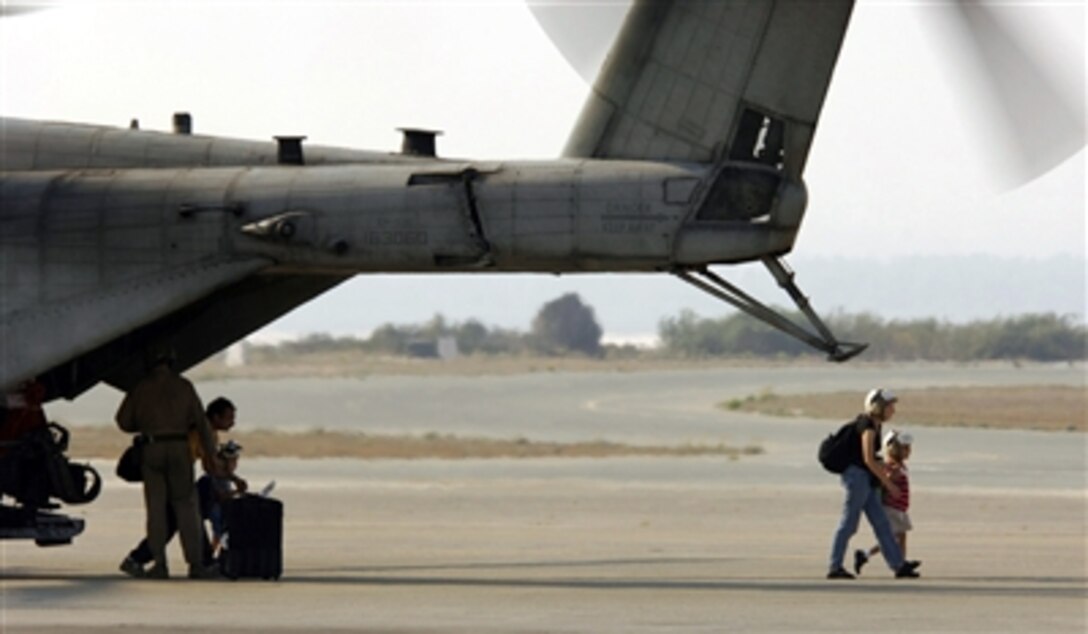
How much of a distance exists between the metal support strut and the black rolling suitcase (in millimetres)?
3871

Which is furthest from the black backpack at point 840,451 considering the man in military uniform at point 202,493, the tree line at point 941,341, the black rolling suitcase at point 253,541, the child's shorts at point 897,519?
the tree line at point 941,341

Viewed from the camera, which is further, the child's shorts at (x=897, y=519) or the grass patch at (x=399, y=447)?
the grass patch at (x=399, y=447)

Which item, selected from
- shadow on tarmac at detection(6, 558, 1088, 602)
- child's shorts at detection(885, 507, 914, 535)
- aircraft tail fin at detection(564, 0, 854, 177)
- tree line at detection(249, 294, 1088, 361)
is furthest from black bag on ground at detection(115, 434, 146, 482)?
tree line at detection(249, 294, 1088, 361)

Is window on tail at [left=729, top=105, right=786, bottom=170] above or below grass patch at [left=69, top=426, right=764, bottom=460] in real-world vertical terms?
above

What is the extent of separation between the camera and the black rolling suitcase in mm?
19156

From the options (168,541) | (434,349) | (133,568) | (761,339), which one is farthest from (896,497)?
(761,339)

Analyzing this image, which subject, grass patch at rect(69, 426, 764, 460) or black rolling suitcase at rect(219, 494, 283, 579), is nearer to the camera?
black rolling suitcase at rect(219, 494, 283, 579)

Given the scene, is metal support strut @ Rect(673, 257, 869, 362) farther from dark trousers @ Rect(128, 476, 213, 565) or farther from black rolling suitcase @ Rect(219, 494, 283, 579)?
dark trousers @ Rect(128, 476, 213, 565)

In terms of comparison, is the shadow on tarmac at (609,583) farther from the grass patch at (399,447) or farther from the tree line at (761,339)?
the tree line at (761,339)

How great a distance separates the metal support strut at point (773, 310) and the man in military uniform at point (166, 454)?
4.29m

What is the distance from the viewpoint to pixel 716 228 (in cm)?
1870

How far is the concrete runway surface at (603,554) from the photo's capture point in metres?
16.1

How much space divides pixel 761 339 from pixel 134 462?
136 meters

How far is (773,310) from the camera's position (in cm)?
1909
